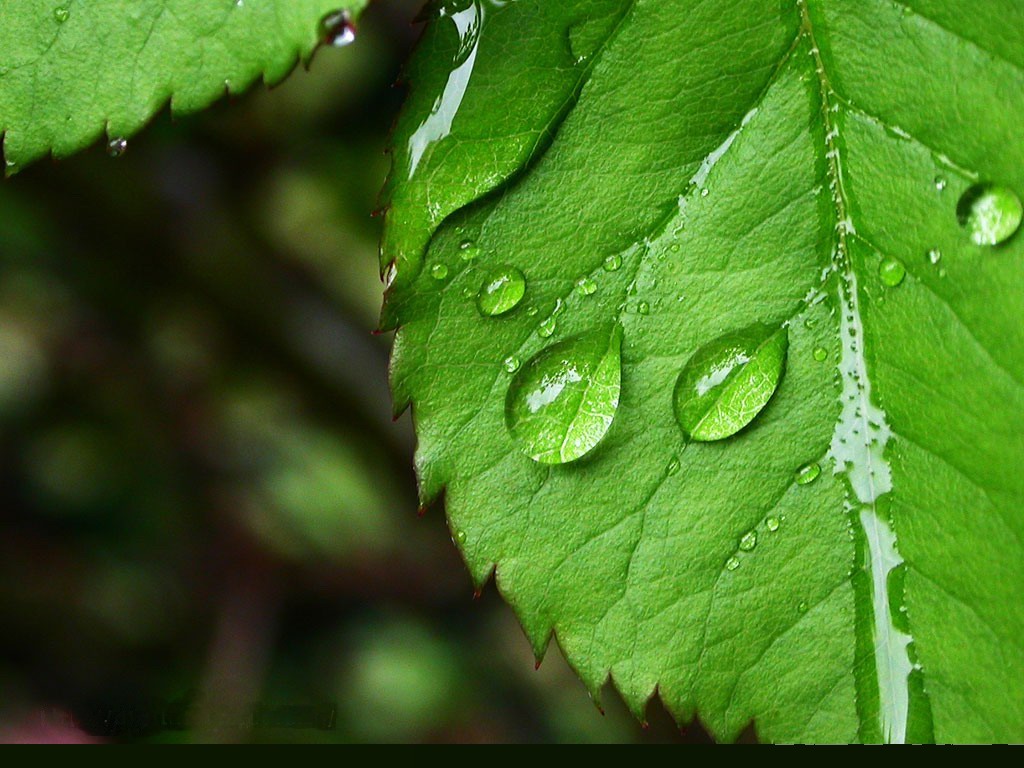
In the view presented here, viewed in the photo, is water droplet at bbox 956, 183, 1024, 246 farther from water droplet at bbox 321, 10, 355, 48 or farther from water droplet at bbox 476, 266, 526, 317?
water droplet at bbox 321, 10, 355, 48

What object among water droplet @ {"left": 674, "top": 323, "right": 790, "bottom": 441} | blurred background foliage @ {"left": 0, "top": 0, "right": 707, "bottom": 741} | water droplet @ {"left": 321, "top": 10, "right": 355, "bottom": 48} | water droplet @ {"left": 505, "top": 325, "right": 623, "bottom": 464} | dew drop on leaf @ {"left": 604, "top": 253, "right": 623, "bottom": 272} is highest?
water droplet @ {"left": 321, "top": 10, "right": 355, "bottom": 48}

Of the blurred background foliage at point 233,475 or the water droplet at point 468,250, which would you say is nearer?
the water droplet at point 468,250

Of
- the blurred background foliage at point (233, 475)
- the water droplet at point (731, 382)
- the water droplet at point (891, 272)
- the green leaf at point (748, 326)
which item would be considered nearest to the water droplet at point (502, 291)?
the green leaf at point (748, 326)

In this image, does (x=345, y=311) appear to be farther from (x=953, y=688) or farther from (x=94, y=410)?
(x=953, y=688)

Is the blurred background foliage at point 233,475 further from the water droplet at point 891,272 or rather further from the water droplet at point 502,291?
the water droplet at point 891,272

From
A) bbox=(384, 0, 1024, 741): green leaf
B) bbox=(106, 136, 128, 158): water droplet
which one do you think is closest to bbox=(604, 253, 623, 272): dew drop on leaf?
bbox=(384, 0, 1024, 741): green leaf

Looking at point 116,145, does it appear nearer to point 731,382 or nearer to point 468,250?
point 468,250
